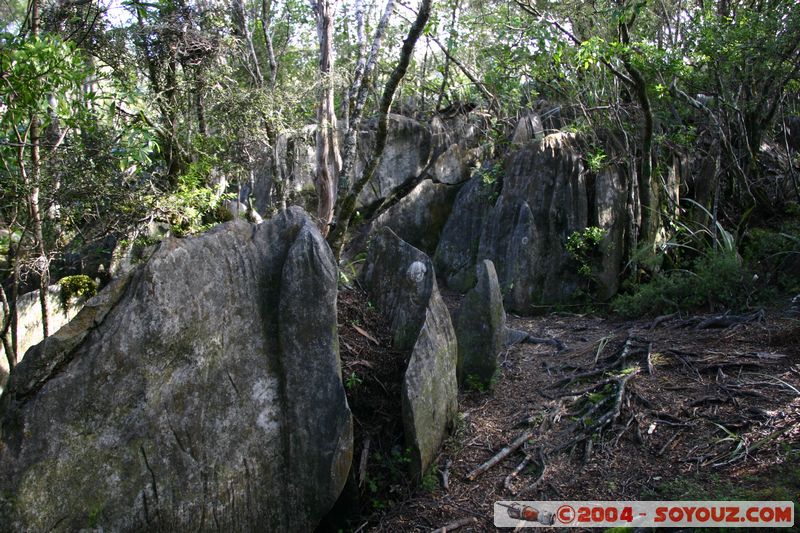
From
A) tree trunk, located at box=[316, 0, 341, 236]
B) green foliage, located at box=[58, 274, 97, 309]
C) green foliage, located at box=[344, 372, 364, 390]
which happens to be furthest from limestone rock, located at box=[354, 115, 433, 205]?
green foliage, located at box=[344, 372, 364, 390]

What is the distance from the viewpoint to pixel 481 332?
6.27 m

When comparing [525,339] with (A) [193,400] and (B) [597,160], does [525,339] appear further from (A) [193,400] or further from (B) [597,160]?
(A) [193,400]

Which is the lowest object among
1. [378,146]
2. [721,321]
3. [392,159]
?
[721,321]

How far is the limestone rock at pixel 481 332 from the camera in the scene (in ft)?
20.6

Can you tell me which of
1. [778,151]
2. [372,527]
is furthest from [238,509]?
[778,151]

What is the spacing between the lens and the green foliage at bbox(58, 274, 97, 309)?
937 centimetres

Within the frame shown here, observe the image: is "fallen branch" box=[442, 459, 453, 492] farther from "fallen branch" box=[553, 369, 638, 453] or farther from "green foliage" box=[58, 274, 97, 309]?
"green foliage" box=[58, 274, 97, 309]

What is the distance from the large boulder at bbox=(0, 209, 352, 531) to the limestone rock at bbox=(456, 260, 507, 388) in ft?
7.84

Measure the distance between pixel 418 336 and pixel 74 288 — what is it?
7.14 metres

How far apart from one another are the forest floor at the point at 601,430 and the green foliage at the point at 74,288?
20.3 ft

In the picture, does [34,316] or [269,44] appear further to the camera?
[269,44]

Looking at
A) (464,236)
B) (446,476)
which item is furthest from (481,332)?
(464,236)

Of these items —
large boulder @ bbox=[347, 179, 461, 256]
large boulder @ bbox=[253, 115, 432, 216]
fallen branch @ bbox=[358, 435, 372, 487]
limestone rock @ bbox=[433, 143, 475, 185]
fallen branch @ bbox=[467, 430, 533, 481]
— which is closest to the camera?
fallen branch @ bbox=[358, 435, 372, 487]

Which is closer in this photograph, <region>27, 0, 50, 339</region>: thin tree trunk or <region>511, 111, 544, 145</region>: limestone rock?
<region>27, 0, 50, 339</region>: thin tree trunk
